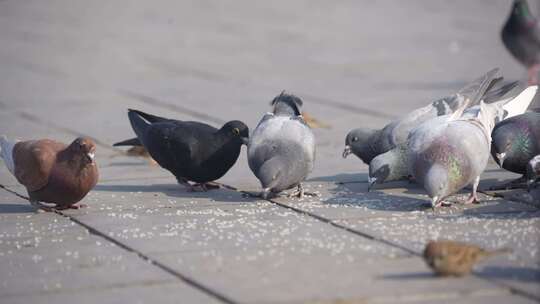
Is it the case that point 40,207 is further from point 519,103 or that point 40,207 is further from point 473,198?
point 519,103

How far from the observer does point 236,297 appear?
18.2 ft

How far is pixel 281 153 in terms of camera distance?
313 inches

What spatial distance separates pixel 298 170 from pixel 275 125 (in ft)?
1.68

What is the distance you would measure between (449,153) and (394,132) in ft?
4.02

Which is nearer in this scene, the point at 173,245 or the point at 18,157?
the point at 173,245

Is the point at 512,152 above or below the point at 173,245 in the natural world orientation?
above

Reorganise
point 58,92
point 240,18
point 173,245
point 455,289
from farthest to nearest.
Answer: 1. point 240,18
2. point 58,92
3. point 173,245
4. point 455,289

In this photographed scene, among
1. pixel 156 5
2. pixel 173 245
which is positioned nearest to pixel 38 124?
pixel 173 245

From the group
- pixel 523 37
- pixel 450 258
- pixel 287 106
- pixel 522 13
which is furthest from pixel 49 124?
pixel 450 258

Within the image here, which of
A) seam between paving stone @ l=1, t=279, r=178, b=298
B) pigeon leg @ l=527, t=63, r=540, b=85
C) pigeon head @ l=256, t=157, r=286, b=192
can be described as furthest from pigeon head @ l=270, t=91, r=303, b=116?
pigeon leg @ l=527, t=63, r=540, b=85

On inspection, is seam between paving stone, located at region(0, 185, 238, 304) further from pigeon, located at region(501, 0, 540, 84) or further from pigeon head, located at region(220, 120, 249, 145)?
pigeon, located at region(501, 0, 540, 84)

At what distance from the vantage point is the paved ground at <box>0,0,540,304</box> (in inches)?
231

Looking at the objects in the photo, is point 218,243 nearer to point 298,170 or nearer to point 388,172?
point 298,170

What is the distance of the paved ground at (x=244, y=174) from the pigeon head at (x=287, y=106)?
1.99 ft
